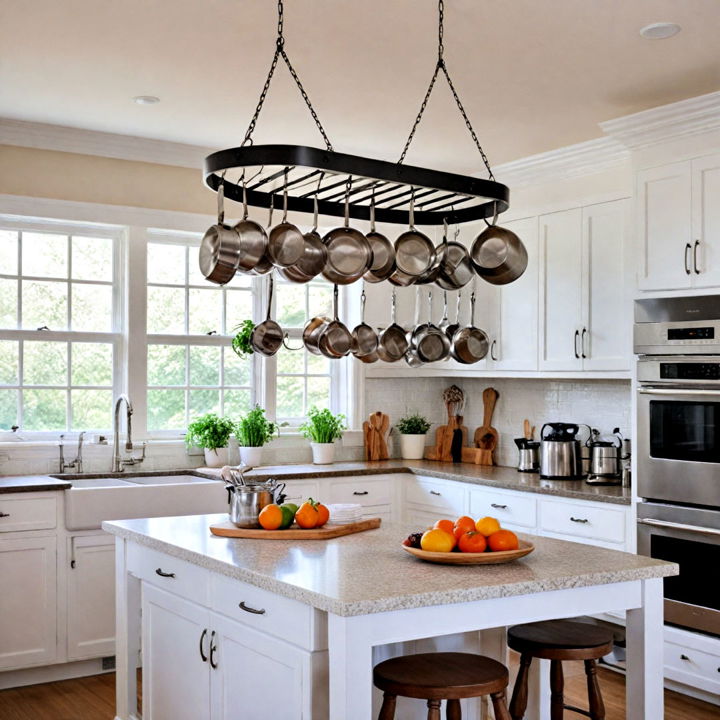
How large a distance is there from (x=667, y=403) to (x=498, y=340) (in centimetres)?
151

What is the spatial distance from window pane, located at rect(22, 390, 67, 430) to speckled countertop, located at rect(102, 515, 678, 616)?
2.07m

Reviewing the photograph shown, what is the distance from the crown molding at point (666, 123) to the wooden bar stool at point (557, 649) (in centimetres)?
243

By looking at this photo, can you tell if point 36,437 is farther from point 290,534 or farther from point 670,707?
point 670,707

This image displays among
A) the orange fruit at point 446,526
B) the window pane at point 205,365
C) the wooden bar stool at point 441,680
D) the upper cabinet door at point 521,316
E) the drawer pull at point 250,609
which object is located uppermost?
the upper cabinet door at point 521,316

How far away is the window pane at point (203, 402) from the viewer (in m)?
5.92

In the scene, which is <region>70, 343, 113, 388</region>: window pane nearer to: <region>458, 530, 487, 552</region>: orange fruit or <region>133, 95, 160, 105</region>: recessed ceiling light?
<region>133, 95, 160, 105</region>: recessed ceiling light

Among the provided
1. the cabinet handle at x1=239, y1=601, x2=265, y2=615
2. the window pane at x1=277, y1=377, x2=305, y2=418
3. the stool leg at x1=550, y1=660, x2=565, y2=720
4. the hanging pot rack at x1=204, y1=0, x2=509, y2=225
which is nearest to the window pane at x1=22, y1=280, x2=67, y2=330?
the window pane at x1=277, y1=377, x2=305, y2=418

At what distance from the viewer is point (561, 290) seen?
17.8ft

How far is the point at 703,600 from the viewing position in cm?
436

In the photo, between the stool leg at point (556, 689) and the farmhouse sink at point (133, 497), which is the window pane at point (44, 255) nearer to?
the farmhouse sink at point (133, 497)

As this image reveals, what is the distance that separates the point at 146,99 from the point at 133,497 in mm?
1998

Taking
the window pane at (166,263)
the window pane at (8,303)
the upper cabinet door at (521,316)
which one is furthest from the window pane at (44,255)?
the upper cabinet door at (521,316)

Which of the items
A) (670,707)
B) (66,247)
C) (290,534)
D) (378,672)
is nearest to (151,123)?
(66,247)

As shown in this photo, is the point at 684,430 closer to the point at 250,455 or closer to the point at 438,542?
the point at 438,542
